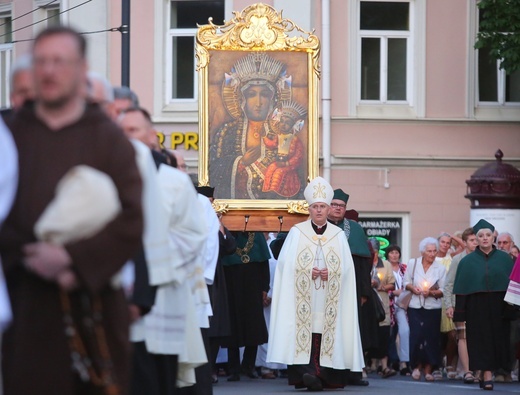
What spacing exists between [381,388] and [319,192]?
2252 mm

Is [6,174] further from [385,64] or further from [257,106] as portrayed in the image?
[385,64]

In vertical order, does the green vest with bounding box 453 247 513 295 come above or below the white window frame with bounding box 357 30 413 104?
below

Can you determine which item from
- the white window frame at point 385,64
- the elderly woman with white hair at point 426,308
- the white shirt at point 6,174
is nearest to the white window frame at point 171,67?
the white window frame at point 385,64

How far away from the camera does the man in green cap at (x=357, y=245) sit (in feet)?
59.5

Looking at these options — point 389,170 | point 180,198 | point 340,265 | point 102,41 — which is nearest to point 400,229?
point 389,170

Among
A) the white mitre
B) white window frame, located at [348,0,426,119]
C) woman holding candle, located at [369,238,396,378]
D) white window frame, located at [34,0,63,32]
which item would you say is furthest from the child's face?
white window frame, located at [34,0,63,32]

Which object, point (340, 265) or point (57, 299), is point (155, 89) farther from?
point (57, 299)

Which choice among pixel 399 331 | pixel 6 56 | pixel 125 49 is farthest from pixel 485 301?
pixel 6 56

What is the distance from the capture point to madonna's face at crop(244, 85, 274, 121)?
65.8 ft

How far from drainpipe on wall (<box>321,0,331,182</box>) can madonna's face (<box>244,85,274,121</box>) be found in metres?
9.33

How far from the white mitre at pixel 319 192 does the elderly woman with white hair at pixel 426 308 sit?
3189mm

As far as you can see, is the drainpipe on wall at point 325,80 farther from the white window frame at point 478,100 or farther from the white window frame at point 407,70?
the white window frame at point 478,100

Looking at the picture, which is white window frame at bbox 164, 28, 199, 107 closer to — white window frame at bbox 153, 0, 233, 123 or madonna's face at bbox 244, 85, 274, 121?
white window frame at bbox 153, 0, 233, 123

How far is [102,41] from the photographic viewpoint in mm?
30125
